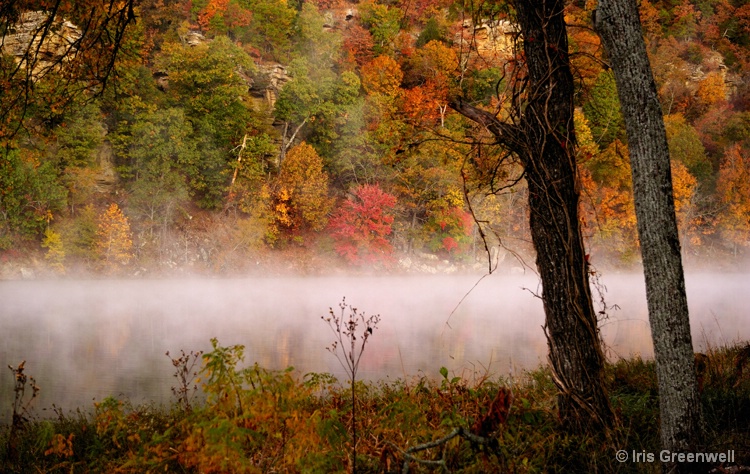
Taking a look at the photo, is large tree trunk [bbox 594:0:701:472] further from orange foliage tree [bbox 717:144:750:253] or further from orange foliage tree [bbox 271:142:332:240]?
orange foliage tree [bbox 717:144:750:253]

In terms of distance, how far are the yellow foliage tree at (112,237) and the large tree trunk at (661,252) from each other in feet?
106

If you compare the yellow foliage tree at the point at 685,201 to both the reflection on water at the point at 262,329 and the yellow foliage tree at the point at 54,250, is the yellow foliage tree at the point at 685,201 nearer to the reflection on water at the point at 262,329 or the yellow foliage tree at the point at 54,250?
the reflection on water at the point at 262,329

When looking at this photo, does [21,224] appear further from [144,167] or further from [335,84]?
[335,84]

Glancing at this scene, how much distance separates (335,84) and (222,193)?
10883 millimetres

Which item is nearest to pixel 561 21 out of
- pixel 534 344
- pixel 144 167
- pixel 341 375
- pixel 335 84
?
pixel 341 375

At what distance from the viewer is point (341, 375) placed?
10.7 meters

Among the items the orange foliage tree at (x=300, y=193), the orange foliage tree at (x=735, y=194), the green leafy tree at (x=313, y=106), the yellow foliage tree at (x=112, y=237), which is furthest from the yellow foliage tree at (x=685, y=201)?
the yellow foliage tree at (x=112, y=237)

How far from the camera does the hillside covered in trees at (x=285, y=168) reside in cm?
3225

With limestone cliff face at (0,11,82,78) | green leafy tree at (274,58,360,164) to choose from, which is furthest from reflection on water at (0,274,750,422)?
green leafy tree at (274,58,360,164)

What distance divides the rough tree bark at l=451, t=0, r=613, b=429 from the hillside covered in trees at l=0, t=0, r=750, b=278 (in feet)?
80.0

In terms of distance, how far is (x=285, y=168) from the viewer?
121ft

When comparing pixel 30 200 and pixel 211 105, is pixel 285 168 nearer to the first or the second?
pixel 211 105

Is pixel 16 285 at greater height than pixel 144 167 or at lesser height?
lesser

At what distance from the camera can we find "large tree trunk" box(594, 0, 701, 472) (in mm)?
3447
